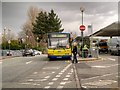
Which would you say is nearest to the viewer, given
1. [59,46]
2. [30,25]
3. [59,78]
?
[59,78]

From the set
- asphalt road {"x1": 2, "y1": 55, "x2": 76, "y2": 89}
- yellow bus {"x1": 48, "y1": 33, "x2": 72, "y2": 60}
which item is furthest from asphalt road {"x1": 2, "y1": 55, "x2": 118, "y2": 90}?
yellow bus {"x1": 48, "y1": 33, "x2": 72, "y2": 60}

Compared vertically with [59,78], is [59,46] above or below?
above

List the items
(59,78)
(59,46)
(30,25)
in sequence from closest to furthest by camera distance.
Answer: (59,78) < (59,46) < (30,25)

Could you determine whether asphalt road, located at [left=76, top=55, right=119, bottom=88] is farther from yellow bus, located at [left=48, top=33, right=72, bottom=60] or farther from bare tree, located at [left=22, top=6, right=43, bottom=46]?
bare tree, located at [left=22, top=6, right=43, bottom=46]

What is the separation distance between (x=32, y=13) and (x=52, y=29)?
8.35 meters

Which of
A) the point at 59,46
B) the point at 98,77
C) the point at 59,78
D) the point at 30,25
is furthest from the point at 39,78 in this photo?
the point at 30,25

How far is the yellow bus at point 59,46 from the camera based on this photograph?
3262 cm

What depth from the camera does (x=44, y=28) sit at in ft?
335

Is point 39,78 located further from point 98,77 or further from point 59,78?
point 98,77

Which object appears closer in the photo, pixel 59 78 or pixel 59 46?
pixel 59 78

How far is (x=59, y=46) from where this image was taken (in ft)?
108

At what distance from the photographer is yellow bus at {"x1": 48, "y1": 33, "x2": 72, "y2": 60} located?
107ft

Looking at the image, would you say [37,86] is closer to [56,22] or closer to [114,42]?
[114,42]

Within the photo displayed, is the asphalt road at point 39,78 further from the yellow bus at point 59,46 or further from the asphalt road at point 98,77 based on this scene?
the yellow bus at point 59,46
